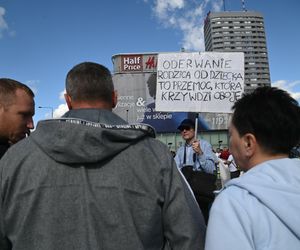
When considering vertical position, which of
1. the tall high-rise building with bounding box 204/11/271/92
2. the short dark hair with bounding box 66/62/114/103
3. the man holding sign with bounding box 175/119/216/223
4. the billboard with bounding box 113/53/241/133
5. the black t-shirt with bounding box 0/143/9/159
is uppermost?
the tall high-rise building with bounding box 204/11/271/92

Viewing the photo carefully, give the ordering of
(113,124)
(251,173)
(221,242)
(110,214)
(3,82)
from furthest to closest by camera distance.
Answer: (3,82) < (113,124) < (110,214) < (251,173) < (221,242)

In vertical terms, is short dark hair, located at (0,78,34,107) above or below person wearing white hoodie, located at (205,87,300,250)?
A: above

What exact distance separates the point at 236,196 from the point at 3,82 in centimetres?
183

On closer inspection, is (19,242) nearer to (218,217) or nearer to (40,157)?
(40,157)

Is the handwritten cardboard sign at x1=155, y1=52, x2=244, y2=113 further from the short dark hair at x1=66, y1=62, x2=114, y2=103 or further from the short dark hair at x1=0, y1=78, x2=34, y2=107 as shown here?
the short dark hair at x1=66, y1=62, x2=114, y2=103

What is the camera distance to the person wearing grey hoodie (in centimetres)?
160

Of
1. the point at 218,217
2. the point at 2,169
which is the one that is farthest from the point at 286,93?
the point at 2,169

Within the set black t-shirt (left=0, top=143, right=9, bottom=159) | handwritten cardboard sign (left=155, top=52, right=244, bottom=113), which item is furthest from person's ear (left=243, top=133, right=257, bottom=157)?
handwritten cardboard sign (left=155, top=52, right=244, bottom=113)

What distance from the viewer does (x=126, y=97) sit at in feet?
149

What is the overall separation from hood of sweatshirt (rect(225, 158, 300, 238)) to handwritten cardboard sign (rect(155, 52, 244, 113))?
4.46 meters

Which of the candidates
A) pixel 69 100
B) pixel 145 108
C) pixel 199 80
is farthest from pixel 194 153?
pixel 145 108

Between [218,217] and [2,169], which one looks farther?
[2,169]

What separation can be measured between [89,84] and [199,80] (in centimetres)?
443

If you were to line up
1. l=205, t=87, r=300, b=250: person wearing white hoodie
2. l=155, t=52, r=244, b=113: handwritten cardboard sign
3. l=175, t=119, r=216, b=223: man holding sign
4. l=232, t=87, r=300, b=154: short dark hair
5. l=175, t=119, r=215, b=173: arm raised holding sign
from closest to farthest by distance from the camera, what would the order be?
l=205, t=87, r=300, b=250: person wearing white hoodie < l=232, t=87, r=300, b=154: short dark hair < l=175, t=119, r=216, b=223: man holding sign < l=175, t=119, r=215, b=173: arm raised holding sign < l=155, t=52, r=244, b=113: handwritten cardboard sign
